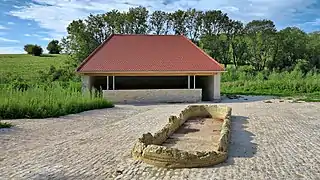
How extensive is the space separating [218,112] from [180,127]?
365 cm

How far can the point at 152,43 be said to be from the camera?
1128 inches

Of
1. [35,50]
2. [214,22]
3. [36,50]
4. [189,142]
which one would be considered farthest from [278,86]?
[35,50]

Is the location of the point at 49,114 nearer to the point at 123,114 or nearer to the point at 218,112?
the point at 123,114

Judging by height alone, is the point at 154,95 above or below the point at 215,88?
below

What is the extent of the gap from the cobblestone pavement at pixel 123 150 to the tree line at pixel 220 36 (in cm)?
2920

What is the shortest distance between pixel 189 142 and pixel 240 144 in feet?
4.39

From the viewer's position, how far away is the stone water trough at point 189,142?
290 inches

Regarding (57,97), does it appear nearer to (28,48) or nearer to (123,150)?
(123,150)

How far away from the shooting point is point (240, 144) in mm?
9820

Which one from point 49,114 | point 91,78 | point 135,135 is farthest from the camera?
point 91,78

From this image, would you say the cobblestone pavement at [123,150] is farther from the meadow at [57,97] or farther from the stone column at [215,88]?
the stone column at [215,88]

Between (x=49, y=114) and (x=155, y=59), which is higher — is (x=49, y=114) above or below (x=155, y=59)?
below

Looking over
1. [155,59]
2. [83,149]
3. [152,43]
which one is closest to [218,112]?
[83,149]

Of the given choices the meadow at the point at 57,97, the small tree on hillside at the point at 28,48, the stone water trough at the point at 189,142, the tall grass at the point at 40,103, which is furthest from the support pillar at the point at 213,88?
the small tree on hillside at the point at 28,48
